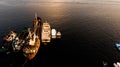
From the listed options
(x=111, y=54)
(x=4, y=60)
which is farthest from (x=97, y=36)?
(x=4, y=60)

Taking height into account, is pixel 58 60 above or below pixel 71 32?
below

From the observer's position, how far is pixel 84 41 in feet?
548

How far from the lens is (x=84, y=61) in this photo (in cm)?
13162

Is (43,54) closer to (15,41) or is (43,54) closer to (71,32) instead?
(15,41)

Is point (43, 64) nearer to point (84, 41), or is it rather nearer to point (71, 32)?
point (84, 41)

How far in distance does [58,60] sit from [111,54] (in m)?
48.1

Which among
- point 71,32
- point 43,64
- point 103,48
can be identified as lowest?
point 43,64

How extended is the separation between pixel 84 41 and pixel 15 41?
232 ft

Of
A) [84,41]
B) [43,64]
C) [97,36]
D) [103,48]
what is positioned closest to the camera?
[43,64]

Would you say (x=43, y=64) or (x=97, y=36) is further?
(x=97, y=36)

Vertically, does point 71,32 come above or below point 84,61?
above

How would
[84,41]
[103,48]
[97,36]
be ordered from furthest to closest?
1. [97,36]
2. [84,41]
3. [103,48]

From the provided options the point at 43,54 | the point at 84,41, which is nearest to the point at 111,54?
the point at 84,41

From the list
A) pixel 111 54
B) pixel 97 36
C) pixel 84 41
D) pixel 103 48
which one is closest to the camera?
pixel 111 54
